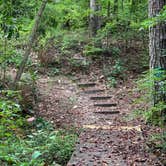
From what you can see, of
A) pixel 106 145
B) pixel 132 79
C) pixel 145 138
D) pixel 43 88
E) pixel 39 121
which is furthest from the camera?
pixel 132 79

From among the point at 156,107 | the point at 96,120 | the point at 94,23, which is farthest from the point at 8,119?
the point at 94,23

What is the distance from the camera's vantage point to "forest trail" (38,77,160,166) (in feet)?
18.6

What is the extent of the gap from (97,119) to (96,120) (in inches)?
3.6

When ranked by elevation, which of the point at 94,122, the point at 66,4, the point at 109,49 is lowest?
the point at 94,122

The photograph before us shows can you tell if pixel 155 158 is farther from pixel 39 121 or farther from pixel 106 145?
pixel 39 121

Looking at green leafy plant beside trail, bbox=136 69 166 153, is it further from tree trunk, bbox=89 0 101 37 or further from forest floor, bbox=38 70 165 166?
tree trunk, bbox=89 0 101 37

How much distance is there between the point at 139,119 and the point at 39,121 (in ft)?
→ 8.06

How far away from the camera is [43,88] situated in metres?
10.5

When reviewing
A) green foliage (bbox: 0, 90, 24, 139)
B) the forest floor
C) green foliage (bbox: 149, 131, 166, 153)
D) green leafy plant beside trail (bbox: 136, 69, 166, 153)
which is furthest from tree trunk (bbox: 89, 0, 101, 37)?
green foliage (bbox: 0, 90, 24, 139)

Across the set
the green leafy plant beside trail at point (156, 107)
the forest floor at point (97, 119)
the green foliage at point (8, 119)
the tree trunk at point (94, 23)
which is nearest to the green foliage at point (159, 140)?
the green leafy plant beside trail at point (156, 107)

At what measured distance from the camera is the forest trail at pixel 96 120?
5.68 m

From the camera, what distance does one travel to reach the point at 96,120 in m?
8.52

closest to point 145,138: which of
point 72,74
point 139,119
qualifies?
point 139,119

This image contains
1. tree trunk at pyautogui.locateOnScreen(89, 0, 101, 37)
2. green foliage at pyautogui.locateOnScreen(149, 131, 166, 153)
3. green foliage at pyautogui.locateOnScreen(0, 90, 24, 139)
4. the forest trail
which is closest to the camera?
green foliage at pyautogui.locateOnScreen(0, 90, 24, 139)
